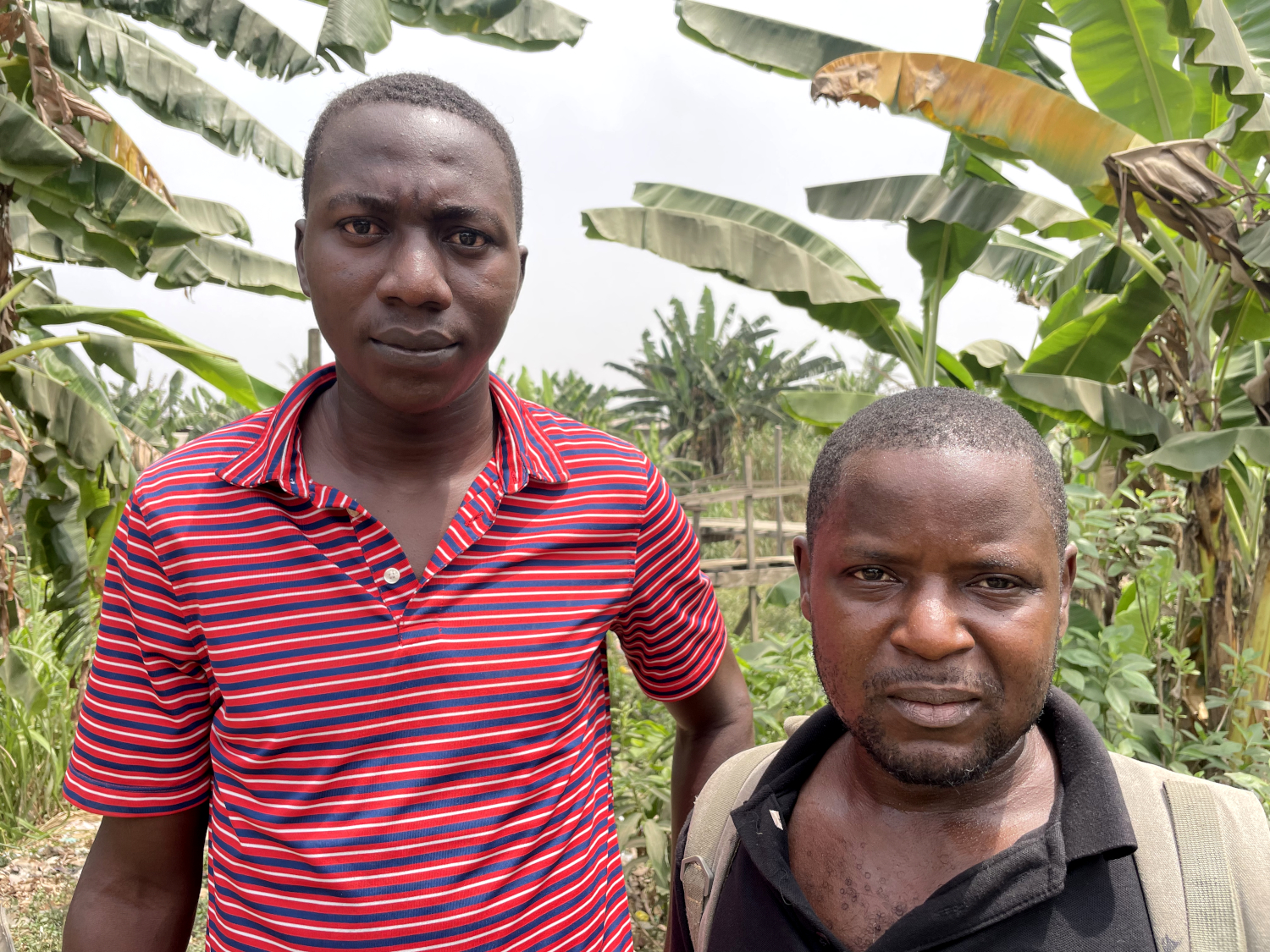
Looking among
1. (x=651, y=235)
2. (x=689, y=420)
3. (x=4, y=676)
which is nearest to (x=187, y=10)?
(x=651, y=235)

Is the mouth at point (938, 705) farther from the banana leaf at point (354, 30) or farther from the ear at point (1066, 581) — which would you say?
the banana leaf at point (354, 30)

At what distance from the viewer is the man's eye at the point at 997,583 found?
3.43 feet

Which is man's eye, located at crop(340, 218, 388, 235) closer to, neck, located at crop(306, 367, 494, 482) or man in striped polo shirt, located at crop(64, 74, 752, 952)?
man in striped polo shirt, located at crop(64, 74, 752, 952)

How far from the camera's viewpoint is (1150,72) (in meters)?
4.11

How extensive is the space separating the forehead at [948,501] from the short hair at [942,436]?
13mm

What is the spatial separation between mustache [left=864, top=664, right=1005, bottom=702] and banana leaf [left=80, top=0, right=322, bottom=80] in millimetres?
6430

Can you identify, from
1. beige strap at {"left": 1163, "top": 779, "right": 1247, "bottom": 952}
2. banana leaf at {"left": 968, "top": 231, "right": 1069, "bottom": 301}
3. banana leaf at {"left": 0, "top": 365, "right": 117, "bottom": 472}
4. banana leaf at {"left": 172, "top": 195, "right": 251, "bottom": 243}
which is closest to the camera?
beige strap at {"left": 1163, "top": 779, "right": 1247, "bottom": 952}

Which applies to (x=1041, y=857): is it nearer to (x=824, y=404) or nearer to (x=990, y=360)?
(x=824, y=404)

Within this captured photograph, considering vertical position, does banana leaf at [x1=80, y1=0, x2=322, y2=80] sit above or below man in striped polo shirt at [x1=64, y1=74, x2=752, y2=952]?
above

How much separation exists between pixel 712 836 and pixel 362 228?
36.4 inches

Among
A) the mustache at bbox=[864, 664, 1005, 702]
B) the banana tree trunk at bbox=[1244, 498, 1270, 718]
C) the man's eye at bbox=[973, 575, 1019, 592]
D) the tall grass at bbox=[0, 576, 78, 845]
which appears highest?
the man's eye at bbox=[973, 575, 1019, 592]

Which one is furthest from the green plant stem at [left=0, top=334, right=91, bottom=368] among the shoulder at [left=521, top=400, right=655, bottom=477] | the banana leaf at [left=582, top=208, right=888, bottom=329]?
the shoulder at [left=521, top=400, right=655, bottom=477]

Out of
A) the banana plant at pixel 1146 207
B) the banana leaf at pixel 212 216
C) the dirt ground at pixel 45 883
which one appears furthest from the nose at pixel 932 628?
the banana leaf at pixel 212 216

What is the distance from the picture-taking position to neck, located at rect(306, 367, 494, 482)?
1424 mm
